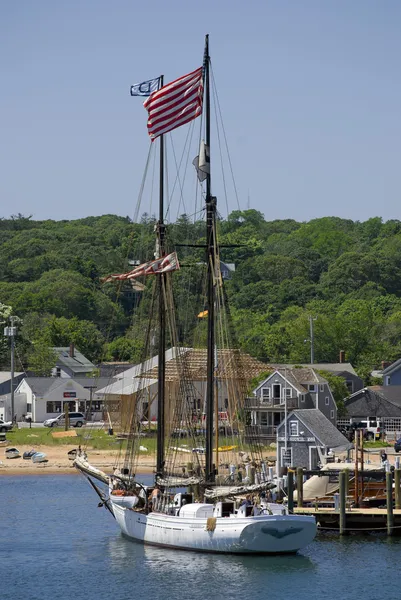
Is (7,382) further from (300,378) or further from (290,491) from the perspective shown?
(290,491)

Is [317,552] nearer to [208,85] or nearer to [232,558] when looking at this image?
[232,558]

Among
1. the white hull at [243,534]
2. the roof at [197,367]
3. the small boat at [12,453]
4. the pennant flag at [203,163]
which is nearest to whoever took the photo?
the white hull at [243,534]

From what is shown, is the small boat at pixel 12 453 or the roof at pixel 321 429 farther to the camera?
the small boat at pixel 12 453

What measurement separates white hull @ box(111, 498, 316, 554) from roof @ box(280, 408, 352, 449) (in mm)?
20381

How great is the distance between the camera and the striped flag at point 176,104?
55.8 meters

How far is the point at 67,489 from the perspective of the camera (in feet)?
270

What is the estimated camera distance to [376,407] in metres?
108

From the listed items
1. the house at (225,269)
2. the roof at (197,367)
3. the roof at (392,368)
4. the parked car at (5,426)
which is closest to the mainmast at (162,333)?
the house at (225,269)

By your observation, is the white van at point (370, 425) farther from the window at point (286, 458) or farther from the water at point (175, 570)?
the water at point (175, 570)

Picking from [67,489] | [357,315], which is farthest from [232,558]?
[357,315]

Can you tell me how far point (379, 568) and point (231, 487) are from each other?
7435 mm

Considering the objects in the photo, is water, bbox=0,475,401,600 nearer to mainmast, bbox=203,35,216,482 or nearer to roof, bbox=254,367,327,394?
mainmast, bbox=203,35,216,482

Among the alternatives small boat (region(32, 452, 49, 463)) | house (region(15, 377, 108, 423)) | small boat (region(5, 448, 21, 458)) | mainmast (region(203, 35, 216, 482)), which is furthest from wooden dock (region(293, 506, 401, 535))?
house (region(15, 377, 108, 423))

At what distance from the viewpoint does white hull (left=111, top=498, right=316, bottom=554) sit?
51375 mm
